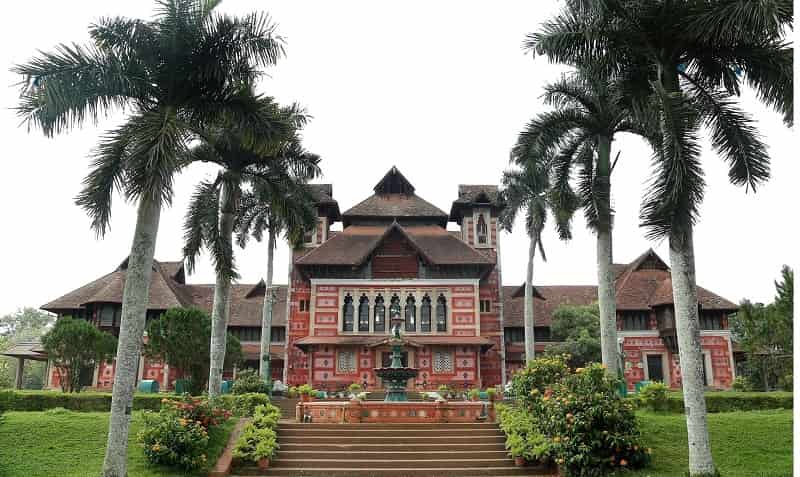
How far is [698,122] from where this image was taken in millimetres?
12969

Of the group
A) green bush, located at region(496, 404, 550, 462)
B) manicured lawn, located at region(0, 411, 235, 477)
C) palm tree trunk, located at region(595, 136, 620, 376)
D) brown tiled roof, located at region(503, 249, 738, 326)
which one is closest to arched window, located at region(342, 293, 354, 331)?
brown tiled roof, located at region(503, 249, 738, 326)

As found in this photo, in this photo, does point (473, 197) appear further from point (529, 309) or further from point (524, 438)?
point (524, 438)

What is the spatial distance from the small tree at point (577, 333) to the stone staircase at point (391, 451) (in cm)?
1788

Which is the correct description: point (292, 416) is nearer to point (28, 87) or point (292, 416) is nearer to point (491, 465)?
point (491, 465)

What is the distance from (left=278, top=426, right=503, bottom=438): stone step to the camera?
54.6ft

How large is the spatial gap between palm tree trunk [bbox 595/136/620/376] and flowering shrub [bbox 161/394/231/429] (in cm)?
982

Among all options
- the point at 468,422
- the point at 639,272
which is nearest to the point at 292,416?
the point at 468,422

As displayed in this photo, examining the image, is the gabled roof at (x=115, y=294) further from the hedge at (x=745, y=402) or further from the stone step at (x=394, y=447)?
the hedge at (x=745, y=402)

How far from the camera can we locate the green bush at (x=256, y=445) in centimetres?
1457

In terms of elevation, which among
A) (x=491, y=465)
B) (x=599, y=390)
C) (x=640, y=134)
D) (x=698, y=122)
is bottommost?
(x=491, y=465)

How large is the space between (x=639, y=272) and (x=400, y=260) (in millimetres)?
15586

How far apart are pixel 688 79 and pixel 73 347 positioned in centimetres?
2453

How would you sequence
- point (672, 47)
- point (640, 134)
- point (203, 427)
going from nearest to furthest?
point (672, 47)
point (203, 427)
point (640, 134)

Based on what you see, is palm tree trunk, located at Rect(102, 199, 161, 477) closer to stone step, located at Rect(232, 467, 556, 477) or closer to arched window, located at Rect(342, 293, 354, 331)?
stone step, located at Rect(232, 467, 556, 477)
